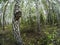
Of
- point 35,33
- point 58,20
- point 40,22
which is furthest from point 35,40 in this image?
point 58,20

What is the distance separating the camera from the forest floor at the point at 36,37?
12.8 m

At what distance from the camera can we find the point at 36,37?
13.3 m

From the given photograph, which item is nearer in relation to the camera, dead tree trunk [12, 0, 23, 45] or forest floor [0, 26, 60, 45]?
dead tree trunk [12, 0, 23, 45]

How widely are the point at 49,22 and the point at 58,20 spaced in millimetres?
691

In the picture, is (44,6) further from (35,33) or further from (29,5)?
(35,33)

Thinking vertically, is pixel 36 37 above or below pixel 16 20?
below

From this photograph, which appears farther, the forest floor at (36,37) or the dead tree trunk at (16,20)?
the forest floor at (36,37)

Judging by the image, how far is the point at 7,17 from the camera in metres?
14.2

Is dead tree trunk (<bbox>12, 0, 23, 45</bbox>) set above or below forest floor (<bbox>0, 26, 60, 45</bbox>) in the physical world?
above

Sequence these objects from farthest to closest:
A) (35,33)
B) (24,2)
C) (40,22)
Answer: (40,22) < (35,33) < (24,2)

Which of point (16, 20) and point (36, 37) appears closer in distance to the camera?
point (16, 20)

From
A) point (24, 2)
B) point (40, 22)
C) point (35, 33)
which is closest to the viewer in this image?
point (24, 2)

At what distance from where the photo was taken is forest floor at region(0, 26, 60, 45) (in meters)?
12.8

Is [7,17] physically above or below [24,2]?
below
